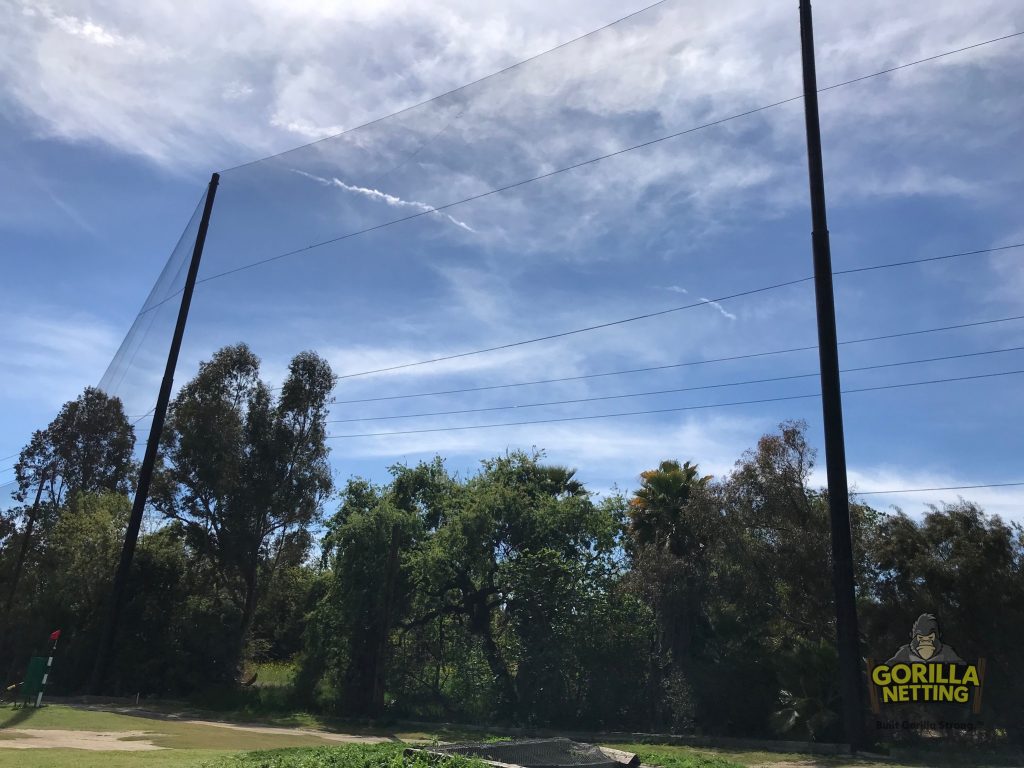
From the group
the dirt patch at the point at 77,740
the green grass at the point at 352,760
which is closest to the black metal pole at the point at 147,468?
the dirt patch at the point at 77,740

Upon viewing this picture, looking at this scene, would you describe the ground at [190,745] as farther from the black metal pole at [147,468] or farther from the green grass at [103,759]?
the black metal pole at [147,468]

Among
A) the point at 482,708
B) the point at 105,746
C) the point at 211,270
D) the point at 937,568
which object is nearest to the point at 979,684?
the point at 937,568

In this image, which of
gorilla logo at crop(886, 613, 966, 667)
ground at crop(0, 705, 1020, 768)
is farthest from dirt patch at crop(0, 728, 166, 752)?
gorilla logo at crop(886, 613, 966, 667)

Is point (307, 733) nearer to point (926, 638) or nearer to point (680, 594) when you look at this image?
point (680, 594)

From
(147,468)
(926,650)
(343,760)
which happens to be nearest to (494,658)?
(926,650)

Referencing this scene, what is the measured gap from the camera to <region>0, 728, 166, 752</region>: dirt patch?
11062mm

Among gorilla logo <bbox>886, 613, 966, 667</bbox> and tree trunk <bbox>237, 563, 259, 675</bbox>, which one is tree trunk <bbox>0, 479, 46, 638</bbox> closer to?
tree trunk <bbox>237, 563, 259, 675</bbox>

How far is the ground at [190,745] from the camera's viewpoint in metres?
9.59

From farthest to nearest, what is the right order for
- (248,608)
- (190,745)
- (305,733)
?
(248,608), (305,733), (190,745)

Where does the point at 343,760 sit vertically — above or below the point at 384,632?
below

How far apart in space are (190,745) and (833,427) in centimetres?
1204

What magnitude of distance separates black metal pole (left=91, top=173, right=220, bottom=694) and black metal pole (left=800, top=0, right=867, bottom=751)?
20.7m

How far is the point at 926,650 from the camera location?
43.5 feet

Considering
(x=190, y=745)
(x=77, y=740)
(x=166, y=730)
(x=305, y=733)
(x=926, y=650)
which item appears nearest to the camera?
(x=77, y=740)
